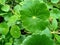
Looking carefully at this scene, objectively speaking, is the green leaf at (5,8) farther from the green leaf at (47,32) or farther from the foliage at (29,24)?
the green leaf at (47,32)

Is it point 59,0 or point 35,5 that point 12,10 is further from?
point 59,0

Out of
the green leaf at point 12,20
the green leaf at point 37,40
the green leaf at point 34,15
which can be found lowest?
the green leaf at point 37,40

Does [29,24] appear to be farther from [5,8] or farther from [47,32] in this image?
[5,8]

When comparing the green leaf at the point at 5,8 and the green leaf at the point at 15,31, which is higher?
the green leaf at the point at 5,8

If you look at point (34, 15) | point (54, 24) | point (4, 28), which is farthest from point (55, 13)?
point (4, 28)

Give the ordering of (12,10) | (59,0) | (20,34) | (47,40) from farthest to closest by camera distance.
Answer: (59,0), (12,10), (20,34), (47,40)

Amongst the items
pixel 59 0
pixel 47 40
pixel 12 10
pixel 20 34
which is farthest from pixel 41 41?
pixel 59 0

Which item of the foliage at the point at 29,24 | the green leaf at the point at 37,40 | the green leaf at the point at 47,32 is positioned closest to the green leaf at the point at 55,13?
the foliage at the point at 29,24
